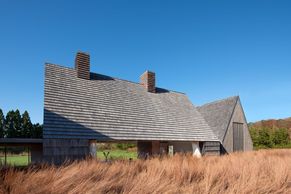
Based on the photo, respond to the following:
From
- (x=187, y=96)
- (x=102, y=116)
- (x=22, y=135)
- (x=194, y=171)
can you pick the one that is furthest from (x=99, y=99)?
(x=22, y=135)

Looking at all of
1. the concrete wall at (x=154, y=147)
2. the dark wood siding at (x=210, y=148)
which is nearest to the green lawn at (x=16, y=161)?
the concrete wall at (x=154, y=147)

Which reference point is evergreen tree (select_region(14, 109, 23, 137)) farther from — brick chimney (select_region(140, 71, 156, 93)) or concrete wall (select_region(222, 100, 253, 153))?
concrete wall (select_region(222, 100, 253, 153))

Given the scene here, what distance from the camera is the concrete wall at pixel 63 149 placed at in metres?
12.1

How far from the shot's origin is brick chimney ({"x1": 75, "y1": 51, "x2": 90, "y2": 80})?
16600mm

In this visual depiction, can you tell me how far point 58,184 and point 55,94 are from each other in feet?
36.9

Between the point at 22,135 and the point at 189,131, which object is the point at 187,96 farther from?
the point at 22,135

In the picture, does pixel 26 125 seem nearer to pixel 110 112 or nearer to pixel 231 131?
pixel 231 131

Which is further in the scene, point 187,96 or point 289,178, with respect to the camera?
point 187,96

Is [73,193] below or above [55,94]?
below

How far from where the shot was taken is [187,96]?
2277cm

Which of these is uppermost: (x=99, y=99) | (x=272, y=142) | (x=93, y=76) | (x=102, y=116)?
(x=93, y=76)

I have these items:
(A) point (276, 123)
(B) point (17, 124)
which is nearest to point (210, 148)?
(B) point (17, 124)

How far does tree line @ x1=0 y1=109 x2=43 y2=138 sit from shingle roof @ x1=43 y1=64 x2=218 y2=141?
45.7m

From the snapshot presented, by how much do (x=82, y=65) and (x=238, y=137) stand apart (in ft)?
44.7
